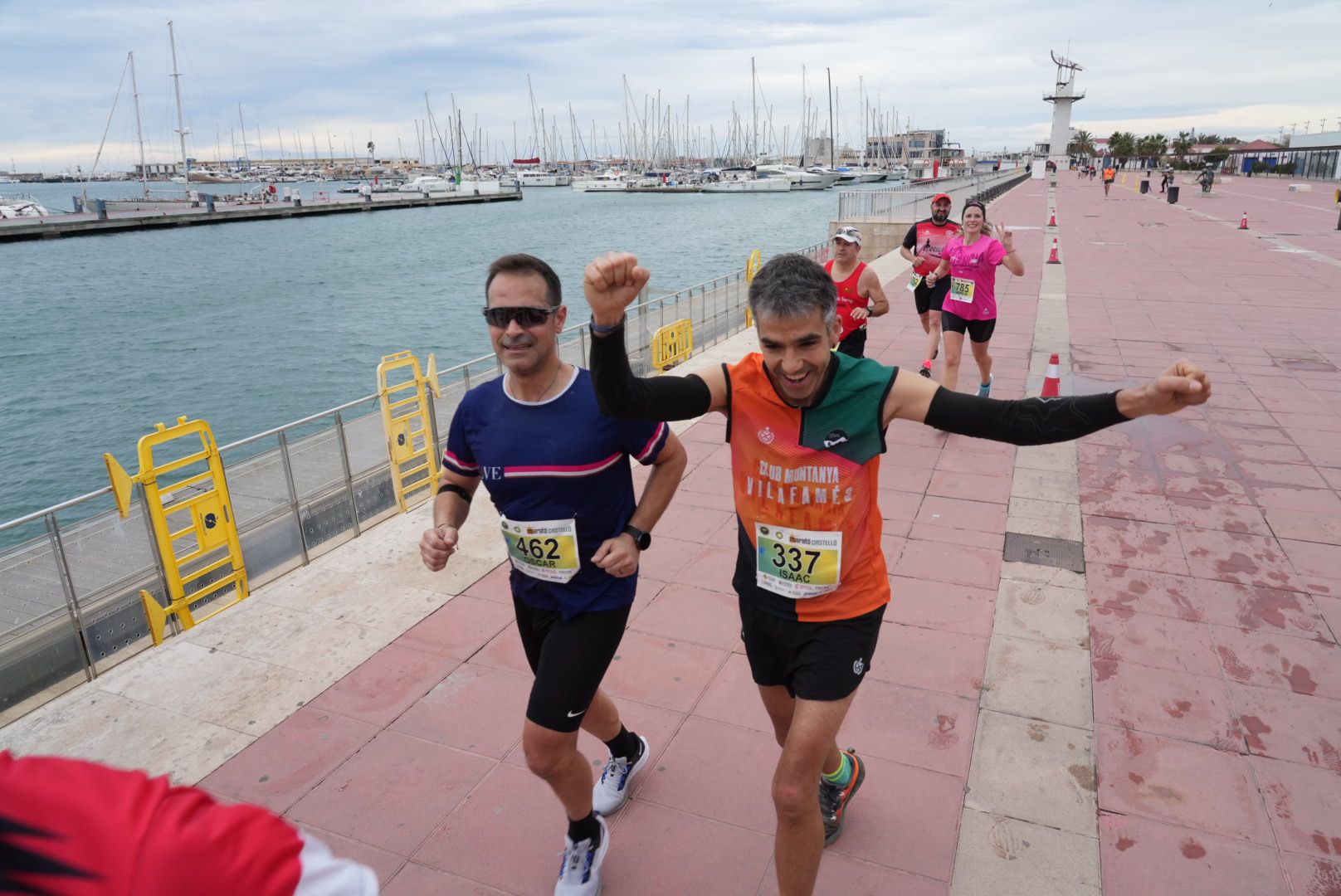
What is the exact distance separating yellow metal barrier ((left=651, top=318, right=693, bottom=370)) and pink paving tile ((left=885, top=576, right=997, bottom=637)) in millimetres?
7826

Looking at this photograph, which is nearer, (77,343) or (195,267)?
(77,343)

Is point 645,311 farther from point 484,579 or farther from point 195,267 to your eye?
point 195,267

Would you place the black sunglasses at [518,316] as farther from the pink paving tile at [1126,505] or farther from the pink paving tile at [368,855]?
the pink paving tile at [1126,505]

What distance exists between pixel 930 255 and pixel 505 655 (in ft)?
21.6

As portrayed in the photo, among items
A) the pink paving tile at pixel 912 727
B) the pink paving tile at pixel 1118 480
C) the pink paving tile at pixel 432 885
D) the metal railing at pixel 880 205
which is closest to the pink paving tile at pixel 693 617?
the pink paving tile at pixel 912 727

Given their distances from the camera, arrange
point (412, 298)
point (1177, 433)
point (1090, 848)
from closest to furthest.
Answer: point (1090, 848) → point (1177, 433) → point (412, 298)

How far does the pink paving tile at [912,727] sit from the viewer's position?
3.88 m

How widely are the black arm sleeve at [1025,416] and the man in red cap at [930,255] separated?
664 centimetres

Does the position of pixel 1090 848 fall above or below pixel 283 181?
below

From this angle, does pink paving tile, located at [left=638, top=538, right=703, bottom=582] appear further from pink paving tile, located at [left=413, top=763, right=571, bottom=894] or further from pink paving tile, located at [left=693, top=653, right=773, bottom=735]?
pink paving tile, located at [left=413, top=763, right=571, bottom=894]

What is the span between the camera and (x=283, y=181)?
185 meters

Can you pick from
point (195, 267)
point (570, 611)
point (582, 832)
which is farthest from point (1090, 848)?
point (195, 267)

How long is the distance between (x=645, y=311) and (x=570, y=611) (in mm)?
11076

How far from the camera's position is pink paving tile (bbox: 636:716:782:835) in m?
3.57
